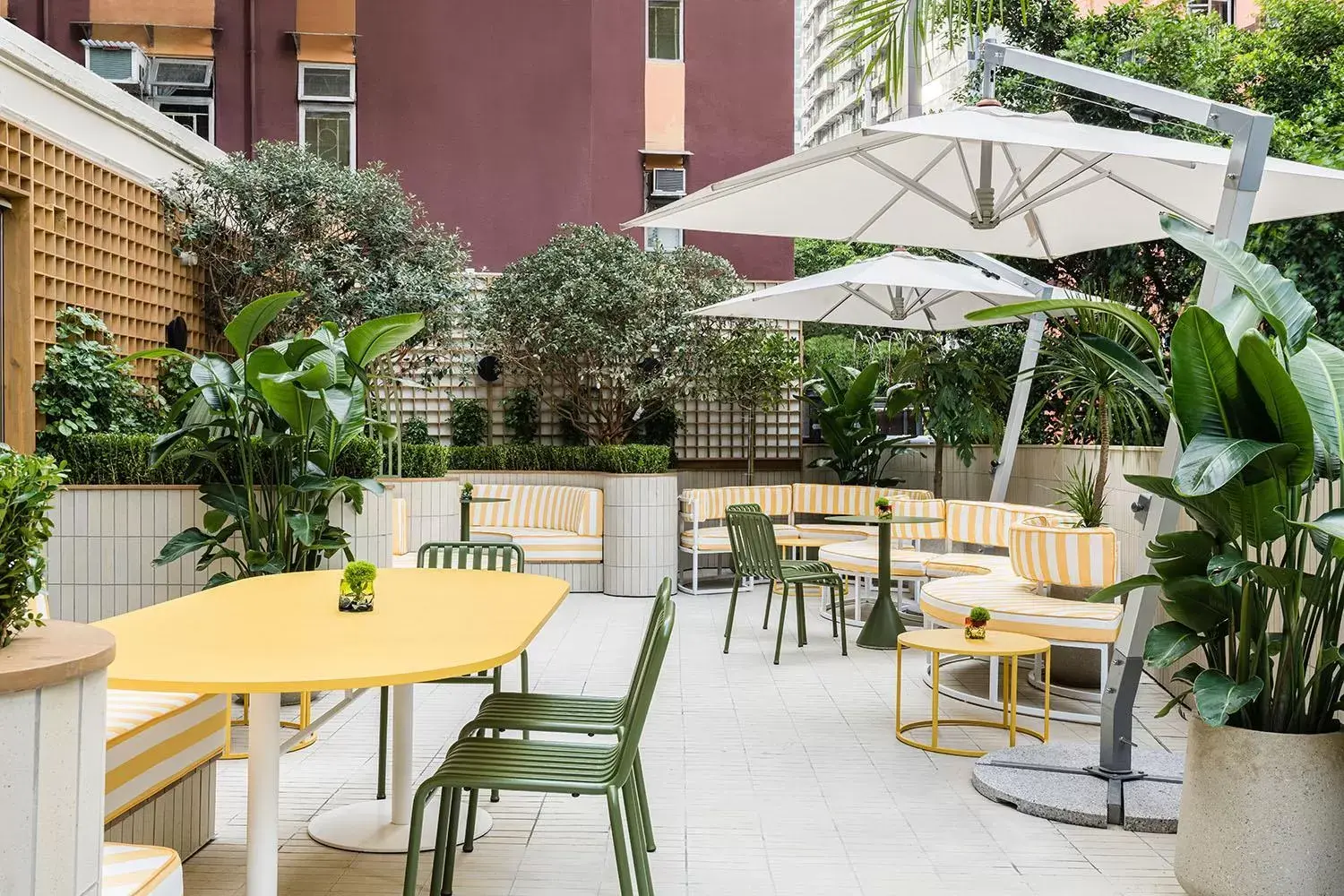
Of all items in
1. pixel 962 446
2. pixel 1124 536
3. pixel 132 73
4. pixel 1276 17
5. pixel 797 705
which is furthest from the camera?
pixel 132 73

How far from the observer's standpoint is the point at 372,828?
3.91 m

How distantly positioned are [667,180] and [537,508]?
18.0 feet

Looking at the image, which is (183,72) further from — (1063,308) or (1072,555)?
(1063,308)

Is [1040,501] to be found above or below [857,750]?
above

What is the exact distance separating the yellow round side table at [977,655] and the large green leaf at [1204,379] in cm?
190

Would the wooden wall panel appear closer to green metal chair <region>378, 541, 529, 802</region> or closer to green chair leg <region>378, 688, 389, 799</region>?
green metal chair <region>378, 541, 529, 802</region>

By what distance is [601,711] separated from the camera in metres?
3.47

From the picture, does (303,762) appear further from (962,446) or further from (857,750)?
(962,446)

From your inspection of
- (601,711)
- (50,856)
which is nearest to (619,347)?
(601,711)

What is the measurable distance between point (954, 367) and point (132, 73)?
9854 millimetres

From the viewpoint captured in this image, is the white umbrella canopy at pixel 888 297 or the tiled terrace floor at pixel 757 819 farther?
the white umbrella canopy at pixel 888 297

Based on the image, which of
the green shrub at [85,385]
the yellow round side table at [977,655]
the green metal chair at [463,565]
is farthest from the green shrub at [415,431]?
the yellow round side table at [977,655]

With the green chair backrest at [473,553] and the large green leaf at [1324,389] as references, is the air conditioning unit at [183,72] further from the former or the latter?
the large green leaf at [1324,389]

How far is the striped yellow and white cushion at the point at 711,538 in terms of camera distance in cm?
1009
